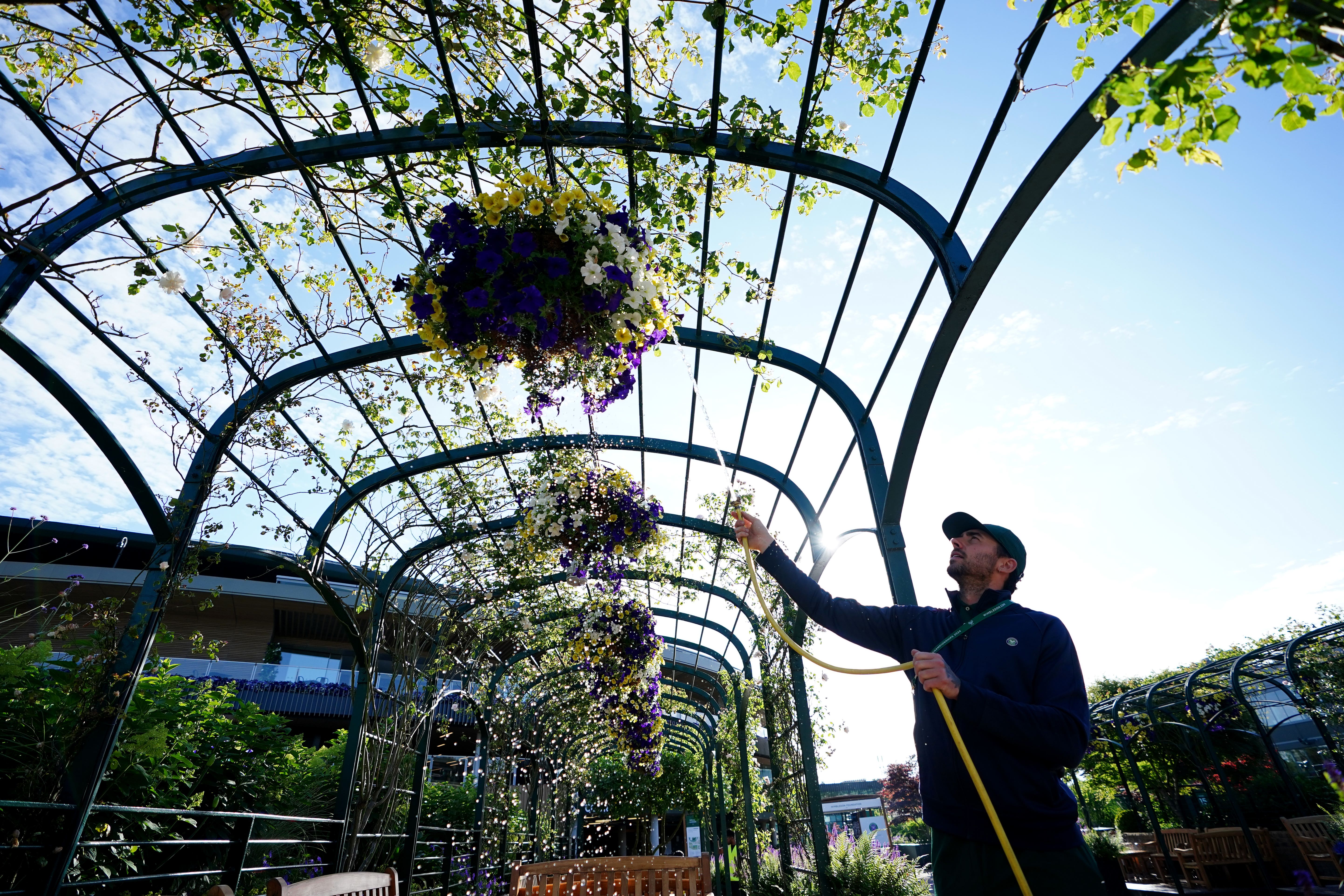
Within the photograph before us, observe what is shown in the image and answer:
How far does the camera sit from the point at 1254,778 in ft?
33.2

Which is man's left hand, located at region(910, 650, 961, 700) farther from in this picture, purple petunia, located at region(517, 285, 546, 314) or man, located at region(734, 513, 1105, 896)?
purple petunia, located at region(517, 285, 546, 314)

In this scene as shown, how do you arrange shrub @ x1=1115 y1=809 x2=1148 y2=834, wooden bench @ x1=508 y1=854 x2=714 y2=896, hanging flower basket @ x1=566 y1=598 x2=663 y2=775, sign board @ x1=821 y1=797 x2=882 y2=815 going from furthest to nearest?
sign board @ x1=821 y1=797 x2=882 y2=815
shrub @ x1=1115 y1=809 x2=1148 y2=834
hanging flower basket @ x1=566 y1=598 x2=663 y2=775
wooden bench @ x1=508 y1=854 x2=714 y2=896

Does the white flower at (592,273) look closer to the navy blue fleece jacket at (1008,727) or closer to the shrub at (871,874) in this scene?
the navy blue fleece jacket at (1008,727)

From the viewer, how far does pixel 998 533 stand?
7.23ft

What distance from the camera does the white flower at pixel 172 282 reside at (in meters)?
2.57

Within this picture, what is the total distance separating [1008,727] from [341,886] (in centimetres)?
206

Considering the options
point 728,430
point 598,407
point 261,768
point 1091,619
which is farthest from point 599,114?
point 261,768

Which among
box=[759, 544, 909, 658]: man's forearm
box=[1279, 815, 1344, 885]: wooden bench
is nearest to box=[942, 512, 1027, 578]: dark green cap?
box=[759, 544, 909, 658]: man's forearm

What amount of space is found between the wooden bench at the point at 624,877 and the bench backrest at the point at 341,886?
41.3 inches

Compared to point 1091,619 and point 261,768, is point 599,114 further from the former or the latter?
point 261,768

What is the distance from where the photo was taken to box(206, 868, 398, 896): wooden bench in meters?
1.64

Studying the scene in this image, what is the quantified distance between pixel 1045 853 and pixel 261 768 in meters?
7.58

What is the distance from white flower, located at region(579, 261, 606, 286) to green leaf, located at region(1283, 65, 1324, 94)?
5.35 feet

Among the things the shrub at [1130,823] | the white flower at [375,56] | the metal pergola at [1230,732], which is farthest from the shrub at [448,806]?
the shrub at [1130,823]
